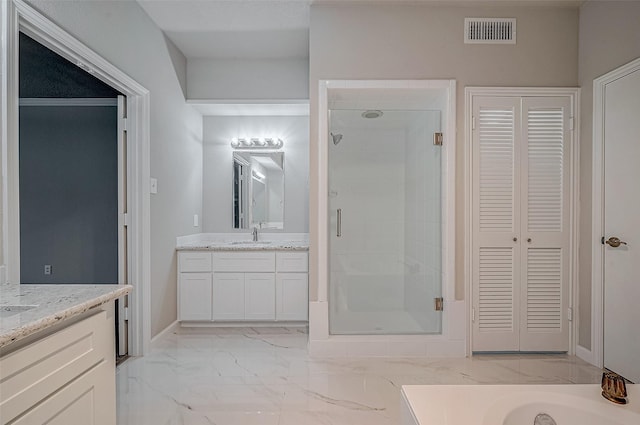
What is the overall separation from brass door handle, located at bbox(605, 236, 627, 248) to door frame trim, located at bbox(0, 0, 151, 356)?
346 cm

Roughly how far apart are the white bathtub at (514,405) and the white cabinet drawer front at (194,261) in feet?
8.33

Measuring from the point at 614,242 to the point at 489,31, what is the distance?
184cm

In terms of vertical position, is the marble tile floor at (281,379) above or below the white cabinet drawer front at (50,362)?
below

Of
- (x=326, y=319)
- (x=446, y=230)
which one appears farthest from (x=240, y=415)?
(x=446, y=230)

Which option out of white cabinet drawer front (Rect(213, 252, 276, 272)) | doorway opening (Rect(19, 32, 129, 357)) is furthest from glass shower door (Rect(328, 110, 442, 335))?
doorway opening (Rect(19, 32, 129, 357))

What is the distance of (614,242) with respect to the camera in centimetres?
238

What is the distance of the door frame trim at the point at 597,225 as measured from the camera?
8.24 feet

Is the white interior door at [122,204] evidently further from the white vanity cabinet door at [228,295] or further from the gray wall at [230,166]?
the gray wall at [230,166]

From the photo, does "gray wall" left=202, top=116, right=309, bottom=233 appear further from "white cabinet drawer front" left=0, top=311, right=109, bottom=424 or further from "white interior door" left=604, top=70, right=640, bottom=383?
"white cabinet drawer front" left=0, top=311, right=109, bottom=424

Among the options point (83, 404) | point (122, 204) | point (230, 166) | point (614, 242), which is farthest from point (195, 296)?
point (614, 242)

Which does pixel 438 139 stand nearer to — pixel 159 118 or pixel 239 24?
pixel 239 24

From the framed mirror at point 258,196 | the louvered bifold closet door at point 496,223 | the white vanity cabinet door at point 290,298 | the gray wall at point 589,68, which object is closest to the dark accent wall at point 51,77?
the framed mirror at point 258,196

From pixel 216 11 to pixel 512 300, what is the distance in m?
3.39

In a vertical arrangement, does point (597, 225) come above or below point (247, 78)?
below
